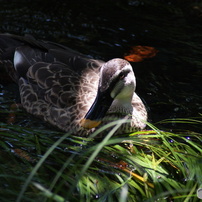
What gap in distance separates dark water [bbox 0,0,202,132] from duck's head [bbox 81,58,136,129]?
745mm

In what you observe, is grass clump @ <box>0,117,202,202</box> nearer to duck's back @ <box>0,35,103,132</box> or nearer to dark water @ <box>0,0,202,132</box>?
duck's back @ <box>0,35,103,132</box>

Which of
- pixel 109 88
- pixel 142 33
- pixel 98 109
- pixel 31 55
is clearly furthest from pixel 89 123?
pixel 142 33

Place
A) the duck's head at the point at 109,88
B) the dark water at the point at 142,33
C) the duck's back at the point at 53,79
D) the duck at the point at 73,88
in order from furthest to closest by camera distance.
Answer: the dark water at the point at 142,33, the duck's back at the point at 53,79, the duck at the point at 73,88, the duck's head at the point at 109,88

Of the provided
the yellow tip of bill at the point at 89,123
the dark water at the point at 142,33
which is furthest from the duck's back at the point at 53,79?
the dark water at the point at 142,33

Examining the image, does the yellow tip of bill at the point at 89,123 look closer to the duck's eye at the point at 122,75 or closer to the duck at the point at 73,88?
the duck at the point at 73,88

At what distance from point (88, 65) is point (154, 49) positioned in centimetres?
154

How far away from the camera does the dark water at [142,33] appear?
5250 mm

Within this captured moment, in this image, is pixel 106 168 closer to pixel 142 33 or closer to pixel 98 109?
pixel 98 109

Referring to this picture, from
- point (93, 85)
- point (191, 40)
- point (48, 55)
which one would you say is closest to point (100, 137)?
point (93, 85)

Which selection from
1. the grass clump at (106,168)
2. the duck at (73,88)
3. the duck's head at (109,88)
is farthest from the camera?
the duck at (73,88)

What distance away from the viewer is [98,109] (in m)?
4.16

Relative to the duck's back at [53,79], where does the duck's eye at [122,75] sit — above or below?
above

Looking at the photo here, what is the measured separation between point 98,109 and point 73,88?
57 centimetres

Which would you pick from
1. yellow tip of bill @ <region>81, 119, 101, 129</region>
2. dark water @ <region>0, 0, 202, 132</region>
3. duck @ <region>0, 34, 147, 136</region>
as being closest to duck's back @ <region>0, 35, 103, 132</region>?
duck @ <region>0, 34, 147, 136</region>
